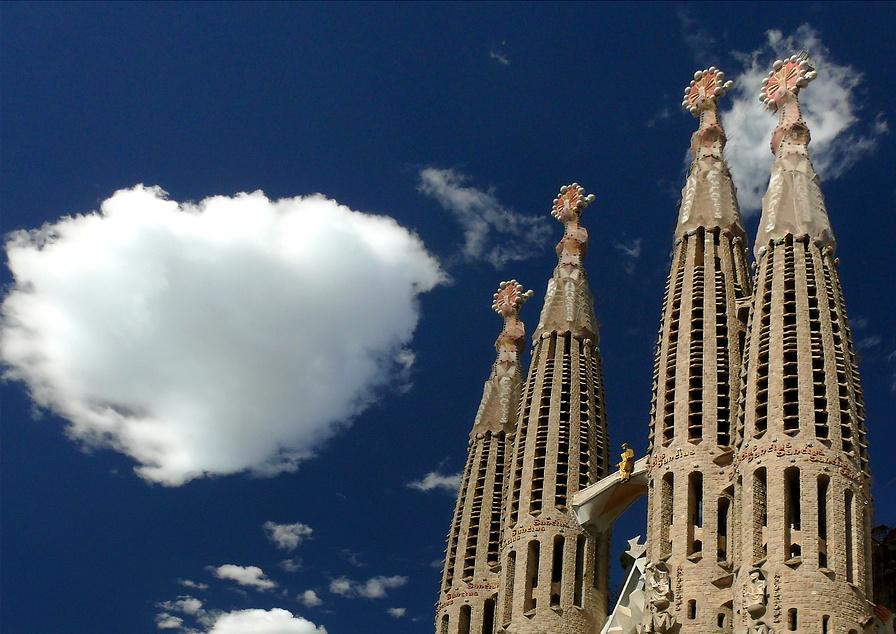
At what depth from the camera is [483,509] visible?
2431 inches

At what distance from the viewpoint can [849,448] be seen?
1742 inches

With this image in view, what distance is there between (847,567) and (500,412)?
86.1 ft

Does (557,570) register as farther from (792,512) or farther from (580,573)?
(792,512)

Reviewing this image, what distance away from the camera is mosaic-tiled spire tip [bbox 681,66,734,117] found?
62.8m

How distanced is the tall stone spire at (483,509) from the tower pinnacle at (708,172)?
1306 centimetres

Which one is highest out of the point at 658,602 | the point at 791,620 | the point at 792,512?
the point at 792,512

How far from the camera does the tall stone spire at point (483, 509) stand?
2333 inches

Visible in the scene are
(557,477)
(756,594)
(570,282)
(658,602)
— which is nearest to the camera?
(756,594)

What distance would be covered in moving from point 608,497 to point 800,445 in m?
13.3

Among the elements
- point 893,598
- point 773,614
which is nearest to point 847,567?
point 773,614

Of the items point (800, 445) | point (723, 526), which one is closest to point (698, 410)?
point (723, 526)

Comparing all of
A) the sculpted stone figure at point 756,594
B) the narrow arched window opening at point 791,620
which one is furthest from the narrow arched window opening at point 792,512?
the narrow arched window opening at point 791,620

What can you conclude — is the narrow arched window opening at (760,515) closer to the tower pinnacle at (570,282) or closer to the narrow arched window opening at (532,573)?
the narrow arched window opening at (532,573)

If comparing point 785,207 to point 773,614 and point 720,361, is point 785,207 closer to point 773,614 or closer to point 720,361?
point 720,361
